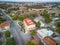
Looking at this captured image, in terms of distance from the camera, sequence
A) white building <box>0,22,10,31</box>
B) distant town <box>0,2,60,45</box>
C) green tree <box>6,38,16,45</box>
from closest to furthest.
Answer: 1. green tree <box>6,38,16,45</box>
2. distant town <box>0,2,60,45</box>
3. white building <box>0,22,10,31</box>

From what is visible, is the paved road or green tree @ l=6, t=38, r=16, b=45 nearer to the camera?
green tree @ l=6, t=38, r=16, b=45

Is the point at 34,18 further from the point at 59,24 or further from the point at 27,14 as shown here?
the point at 59,24

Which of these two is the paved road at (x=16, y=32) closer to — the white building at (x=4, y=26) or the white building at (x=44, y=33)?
the white building at (x=4, y=26)

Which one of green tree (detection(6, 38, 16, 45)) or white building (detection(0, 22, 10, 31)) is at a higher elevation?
white building (detection(0, 22, 10, 31))

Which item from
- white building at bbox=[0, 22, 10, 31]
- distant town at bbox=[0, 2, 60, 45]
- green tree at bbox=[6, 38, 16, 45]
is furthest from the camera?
white building at bbox=[0, 22, 10, 31]

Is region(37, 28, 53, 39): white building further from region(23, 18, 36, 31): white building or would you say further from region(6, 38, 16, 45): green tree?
region(6, 38, 16, 45): green tree

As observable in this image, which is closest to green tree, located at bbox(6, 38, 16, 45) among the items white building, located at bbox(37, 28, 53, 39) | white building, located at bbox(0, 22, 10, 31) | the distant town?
the distant town

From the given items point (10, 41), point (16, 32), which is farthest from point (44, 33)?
point (10, 41)

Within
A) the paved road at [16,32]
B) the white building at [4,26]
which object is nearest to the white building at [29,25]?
the paved road at [16,32]

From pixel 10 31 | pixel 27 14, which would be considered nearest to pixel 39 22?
pixel 27 14
